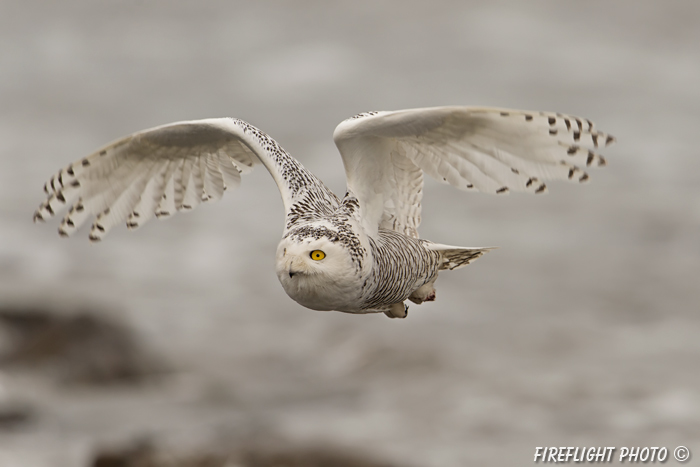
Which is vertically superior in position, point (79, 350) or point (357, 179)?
point (79, 350)

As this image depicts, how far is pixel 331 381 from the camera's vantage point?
29062mm

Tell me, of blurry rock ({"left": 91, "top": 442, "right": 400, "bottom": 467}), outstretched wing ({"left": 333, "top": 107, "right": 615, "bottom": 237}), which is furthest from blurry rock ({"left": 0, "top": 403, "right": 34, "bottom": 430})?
outstretched wing ({"left": 333, "top": 107, "right": 615, "bottom": 237})

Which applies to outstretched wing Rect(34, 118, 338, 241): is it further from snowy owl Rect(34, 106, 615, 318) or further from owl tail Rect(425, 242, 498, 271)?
owl tail Rect(425, 242, 498, 271)

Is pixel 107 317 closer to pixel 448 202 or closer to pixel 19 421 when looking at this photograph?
pixel 19 421

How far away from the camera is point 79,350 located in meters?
23.0

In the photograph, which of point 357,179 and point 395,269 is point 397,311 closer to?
point 395,269

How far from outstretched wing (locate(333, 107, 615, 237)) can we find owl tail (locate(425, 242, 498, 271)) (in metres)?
0.38

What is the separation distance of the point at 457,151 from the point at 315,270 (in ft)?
5.63

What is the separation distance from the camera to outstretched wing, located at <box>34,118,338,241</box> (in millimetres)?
7701

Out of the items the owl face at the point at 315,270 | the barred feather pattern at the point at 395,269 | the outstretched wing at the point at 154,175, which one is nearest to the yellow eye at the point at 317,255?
the owl face at the point at 315,270

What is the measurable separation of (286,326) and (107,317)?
400 inches

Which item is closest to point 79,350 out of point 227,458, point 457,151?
point 227,458

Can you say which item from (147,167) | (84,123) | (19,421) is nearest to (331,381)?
(19,421)

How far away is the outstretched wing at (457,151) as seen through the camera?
605 centimetres
